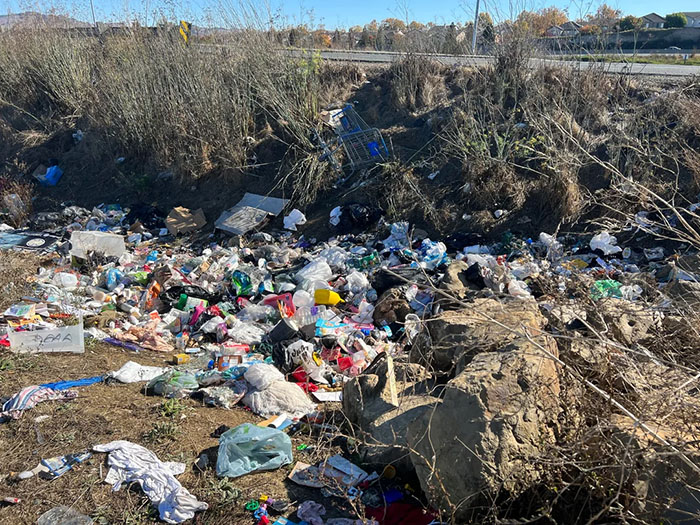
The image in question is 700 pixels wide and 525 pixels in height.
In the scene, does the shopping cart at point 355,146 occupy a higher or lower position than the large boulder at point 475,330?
higher

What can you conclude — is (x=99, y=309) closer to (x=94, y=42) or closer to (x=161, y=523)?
(x=161, y=523)

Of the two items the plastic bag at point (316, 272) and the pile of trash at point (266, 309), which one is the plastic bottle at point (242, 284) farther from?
the plastic bag at point (316, 272)

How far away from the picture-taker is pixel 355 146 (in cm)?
814

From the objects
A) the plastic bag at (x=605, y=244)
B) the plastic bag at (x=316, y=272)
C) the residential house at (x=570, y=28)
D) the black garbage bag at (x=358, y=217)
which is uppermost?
the residential house at (x=570, y=28)

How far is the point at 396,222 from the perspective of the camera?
23.1ft

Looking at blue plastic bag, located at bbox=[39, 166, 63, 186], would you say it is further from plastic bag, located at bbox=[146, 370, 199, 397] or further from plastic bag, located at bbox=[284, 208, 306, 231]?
plastic bag, located at bbox=[146, 370, 199, 397]

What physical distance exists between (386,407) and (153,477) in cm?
132

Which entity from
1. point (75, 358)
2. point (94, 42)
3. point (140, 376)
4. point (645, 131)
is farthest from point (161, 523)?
point (94, 42)

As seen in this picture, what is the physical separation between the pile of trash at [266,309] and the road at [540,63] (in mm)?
3004

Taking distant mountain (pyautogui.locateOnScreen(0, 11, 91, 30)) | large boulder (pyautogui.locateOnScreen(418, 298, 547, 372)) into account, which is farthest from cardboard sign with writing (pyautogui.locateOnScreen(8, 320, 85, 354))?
distant mountain (pyautogui.locateOnScreen(0, 11, 91, 30))

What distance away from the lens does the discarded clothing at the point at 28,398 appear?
3395mm

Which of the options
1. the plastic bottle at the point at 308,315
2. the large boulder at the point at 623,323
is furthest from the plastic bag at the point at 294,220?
the large boulder at the point at 623,323

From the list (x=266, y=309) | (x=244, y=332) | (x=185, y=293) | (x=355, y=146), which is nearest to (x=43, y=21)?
(x=355, y=146)

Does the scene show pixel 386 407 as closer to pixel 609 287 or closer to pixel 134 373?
pixel 134 373
